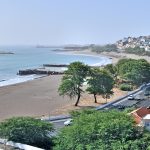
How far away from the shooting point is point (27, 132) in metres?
29.8

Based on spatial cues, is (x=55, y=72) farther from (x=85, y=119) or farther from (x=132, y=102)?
(x=85, y=119)

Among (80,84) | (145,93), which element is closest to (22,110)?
(80,84)

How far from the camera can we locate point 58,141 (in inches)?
1093

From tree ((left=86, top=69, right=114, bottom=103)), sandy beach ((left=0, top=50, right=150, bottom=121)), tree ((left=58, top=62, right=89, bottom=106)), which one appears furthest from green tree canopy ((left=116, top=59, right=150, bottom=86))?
tree ((left=58, top=62, right=89, bottom=106))

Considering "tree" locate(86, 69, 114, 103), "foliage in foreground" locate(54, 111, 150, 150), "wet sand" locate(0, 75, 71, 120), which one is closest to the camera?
"foliage in foreground" locate(54, 111, 150, 150)

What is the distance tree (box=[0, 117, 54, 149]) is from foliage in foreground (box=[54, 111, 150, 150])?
10.1ft

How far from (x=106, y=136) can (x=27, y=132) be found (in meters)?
6.49

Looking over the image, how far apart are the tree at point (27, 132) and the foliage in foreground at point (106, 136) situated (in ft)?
10.1

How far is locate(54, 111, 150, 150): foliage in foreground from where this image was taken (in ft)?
82.1

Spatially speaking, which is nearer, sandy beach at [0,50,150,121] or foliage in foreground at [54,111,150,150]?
foliage in foreground at [54,111,150,150]

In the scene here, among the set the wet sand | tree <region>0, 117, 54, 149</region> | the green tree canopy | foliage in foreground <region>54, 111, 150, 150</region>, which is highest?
foliage in foreground <region>54, 111, 150, 150</region>

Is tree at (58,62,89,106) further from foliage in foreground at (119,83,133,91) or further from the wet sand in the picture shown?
foliage in foreground at (119,83,133,91)

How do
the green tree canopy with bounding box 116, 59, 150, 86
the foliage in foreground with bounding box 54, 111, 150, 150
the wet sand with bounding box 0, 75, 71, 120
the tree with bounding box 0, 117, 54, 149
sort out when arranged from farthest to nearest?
1. the green tree canopy with bounding box 116, 59, 150, 86
2. the wet sand with bounding box 0, 75, 71, 120
3. the tree with bounding box 0, 117, 54, 149
4. the foliage in foreground with bounding box 54, 111, 150, 150

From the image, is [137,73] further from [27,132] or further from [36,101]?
[27,132]
